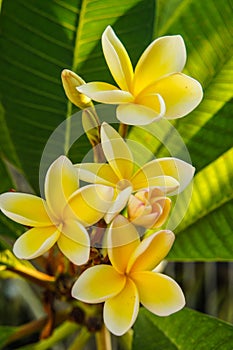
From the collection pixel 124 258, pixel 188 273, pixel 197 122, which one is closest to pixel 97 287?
pixel 124 258

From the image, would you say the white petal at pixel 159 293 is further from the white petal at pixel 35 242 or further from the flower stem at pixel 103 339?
the flower stem at pixel 103 339

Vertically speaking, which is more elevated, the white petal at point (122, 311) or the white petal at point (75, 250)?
the white petal at point (75, 250)

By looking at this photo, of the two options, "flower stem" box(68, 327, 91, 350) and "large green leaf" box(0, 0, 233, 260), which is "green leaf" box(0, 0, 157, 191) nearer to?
"large green leaf" box(0, 0, 233, 260)

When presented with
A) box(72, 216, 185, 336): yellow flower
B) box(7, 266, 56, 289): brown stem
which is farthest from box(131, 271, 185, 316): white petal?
box(7, 266, 56, 289): brown stem

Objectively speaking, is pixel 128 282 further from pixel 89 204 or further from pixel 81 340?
pixel 81 340

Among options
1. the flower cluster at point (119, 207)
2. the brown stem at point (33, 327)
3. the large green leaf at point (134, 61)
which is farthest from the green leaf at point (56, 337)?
the flower cluster at point (119, 207)
